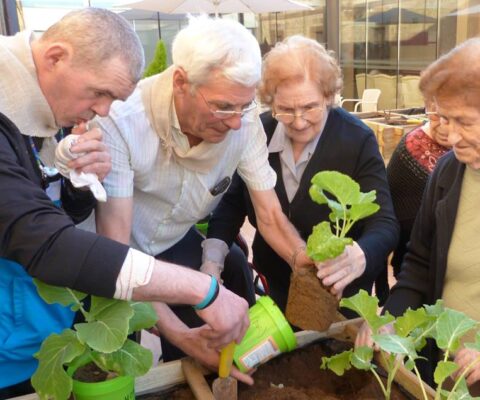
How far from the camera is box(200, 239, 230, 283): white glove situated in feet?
5.65

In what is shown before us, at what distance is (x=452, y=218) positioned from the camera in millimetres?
1476

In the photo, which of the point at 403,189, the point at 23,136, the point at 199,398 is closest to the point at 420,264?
the point at 403,189

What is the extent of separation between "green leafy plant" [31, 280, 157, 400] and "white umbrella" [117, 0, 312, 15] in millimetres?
4429

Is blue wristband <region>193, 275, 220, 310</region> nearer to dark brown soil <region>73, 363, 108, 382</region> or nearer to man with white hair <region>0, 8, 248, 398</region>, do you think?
man with white hair <region>0, 8, 248, 398</region>

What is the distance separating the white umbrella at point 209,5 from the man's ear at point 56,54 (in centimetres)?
416

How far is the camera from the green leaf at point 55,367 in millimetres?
958

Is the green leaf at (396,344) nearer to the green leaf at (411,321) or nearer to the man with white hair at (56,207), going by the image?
the green leaf at (411,321)

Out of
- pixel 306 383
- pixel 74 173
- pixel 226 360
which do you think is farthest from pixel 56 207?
pixel 306 383

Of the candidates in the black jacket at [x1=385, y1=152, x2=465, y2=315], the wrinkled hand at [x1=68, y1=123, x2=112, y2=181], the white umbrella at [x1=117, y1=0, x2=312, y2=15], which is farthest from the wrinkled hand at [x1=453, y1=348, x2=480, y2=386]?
the white umbrella at [x1=117, y1=0, x2=312, y2=15]

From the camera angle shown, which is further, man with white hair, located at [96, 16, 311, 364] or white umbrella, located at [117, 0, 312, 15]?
white umbrella, located at [117, 0, 312, 15]

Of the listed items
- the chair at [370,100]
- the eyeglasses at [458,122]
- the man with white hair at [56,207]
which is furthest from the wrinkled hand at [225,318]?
the chair at [370,100]

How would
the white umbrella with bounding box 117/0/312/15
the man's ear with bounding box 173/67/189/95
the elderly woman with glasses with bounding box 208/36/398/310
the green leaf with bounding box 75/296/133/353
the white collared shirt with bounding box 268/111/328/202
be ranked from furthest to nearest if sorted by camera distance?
the white umbrella with bounding box 117/0/312/15
the white collared shirt with bounding box 268/111/328/202
the elderly woman with glasses with bounding box 208/36/398/310
the man's ear with bounding box 173/67/189/95
the green leaf with bounding box 75/296/133/353

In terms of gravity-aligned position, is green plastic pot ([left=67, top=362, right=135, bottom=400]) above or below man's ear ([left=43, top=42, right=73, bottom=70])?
below

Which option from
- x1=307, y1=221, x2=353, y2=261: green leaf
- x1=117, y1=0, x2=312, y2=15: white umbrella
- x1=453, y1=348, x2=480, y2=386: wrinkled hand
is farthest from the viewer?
x1=117, y1=0, x2=312, y2=15: white umbrella
